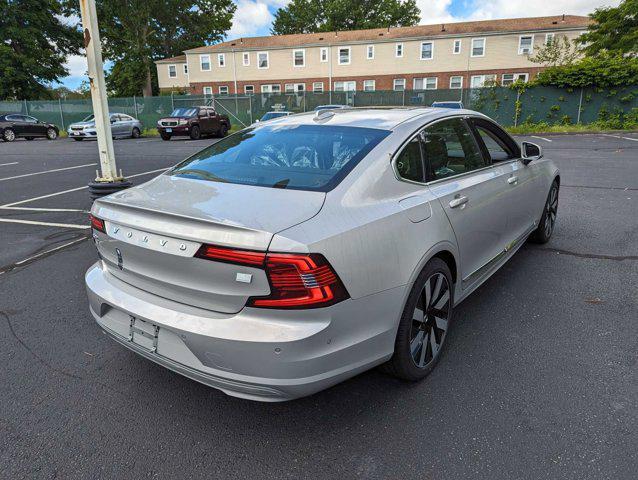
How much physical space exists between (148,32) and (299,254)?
5341 cm

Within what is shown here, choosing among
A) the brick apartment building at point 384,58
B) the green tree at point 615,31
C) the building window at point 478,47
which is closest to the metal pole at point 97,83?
the green tree at point 615,31

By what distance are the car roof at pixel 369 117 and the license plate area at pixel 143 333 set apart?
176 centimetres

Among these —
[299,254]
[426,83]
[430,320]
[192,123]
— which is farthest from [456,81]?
[299,254]

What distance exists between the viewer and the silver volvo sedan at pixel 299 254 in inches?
79.5

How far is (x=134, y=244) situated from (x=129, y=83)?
1988 inches

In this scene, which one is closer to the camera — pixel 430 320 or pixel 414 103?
pixel 430 320

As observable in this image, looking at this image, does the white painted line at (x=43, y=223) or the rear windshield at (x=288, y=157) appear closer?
the rear windshield at (x=288, y=157)

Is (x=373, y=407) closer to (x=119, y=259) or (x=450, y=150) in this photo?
(x=119, y=259)

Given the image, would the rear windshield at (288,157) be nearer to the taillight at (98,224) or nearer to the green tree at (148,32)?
the taillight at (98,224)

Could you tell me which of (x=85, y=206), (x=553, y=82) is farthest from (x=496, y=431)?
(x=553, y=82)

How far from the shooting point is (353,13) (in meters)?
55.5

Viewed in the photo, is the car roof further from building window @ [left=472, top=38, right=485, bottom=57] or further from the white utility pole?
building window @ [left=472, top=38, right=485, bottom=57]

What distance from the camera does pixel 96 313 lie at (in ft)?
8.85

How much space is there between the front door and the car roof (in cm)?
10
